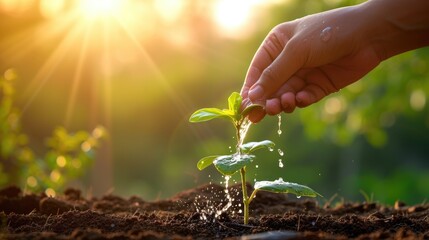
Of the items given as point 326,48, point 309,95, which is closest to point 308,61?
point 326,48

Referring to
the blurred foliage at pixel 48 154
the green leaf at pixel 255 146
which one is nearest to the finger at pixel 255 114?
the green leaf at pixel 255 146

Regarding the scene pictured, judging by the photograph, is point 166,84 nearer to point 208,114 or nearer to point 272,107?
point 272,107

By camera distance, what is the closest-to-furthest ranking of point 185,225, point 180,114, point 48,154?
point 185,225 < point 48,154 < point 180,114

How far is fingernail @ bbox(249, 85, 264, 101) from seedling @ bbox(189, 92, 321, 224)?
13 centimetres

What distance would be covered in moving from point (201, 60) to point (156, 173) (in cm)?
645

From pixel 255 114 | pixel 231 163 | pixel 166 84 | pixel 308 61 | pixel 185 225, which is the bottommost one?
pixel 185 225

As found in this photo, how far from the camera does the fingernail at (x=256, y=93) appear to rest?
2.79 meters

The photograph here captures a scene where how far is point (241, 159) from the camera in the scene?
233 cm

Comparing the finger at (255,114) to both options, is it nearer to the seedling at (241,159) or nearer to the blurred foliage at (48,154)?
the seedling at (241,159)

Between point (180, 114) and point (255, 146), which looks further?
point (180, 114)

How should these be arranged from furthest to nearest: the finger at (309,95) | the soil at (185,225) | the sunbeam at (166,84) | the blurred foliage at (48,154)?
the sunbeam at (166,84), the blurred foliage at (48,154), the finger at (309,95), the soil at (185,225)

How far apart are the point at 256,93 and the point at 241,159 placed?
0.56 meters

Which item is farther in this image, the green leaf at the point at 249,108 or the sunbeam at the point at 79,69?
the sunbeam at the point at 79,69

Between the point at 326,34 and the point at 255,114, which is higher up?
the point at 326,34
